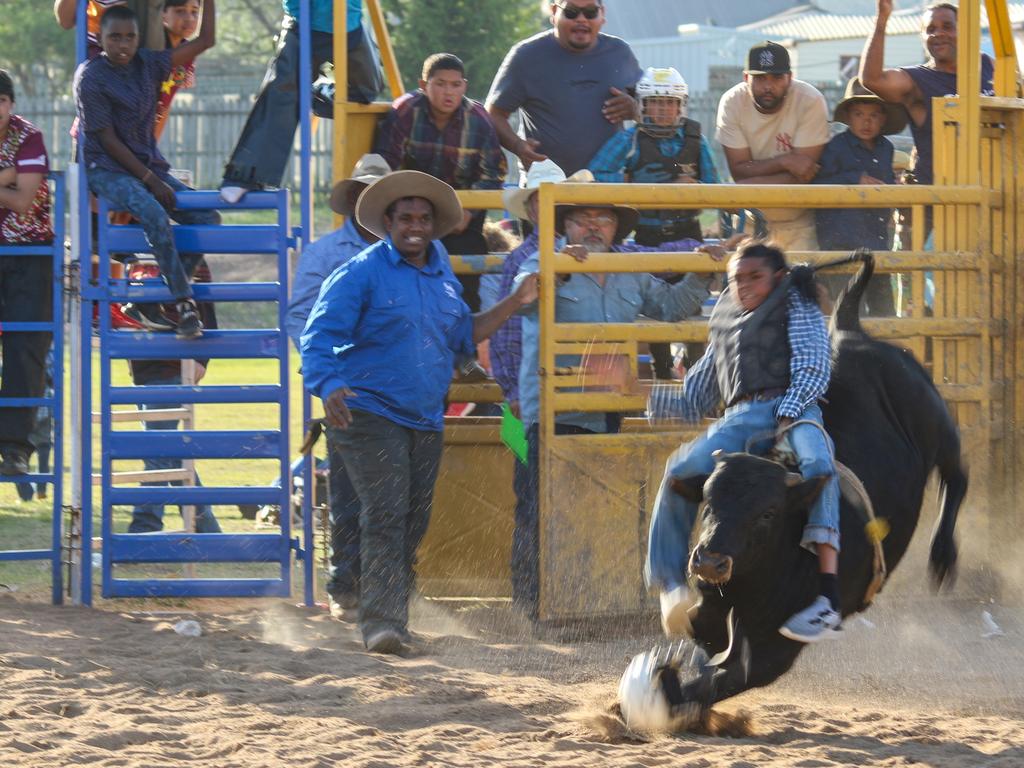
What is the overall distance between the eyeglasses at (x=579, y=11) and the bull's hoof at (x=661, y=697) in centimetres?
393

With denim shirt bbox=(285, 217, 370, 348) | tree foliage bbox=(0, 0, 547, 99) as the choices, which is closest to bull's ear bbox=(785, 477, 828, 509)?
denim shirt bbox=(285, 217, 370, 348)

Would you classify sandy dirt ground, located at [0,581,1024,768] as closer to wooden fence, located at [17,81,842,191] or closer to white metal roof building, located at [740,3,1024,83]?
wooden fence, located at [17,81,842,191]

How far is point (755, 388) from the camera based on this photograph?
567cm

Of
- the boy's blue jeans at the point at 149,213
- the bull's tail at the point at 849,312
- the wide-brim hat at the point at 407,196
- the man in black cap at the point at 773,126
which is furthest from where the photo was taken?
the man in black cap at the point at 773,126

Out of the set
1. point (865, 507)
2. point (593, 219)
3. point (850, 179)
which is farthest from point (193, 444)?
point (850, 179)

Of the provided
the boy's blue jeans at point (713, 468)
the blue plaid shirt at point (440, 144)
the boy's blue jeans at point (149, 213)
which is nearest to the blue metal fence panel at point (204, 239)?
the boy's blue jeans at point (149, 213)

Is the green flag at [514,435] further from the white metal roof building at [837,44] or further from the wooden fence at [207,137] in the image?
the white metal roof building at [837,44]

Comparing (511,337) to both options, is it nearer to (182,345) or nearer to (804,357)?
(182,345)

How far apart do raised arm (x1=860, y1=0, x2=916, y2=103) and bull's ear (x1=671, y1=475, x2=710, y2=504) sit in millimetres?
3660

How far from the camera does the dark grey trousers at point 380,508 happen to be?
21.9ft

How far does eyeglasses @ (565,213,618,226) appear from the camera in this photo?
7.26 metres

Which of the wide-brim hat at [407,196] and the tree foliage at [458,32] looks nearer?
the wide-brim hat at [407,196]

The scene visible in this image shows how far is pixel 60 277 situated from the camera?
24.9 ft

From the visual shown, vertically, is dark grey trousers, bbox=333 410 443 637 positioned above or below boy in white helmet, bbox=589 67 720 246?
below
